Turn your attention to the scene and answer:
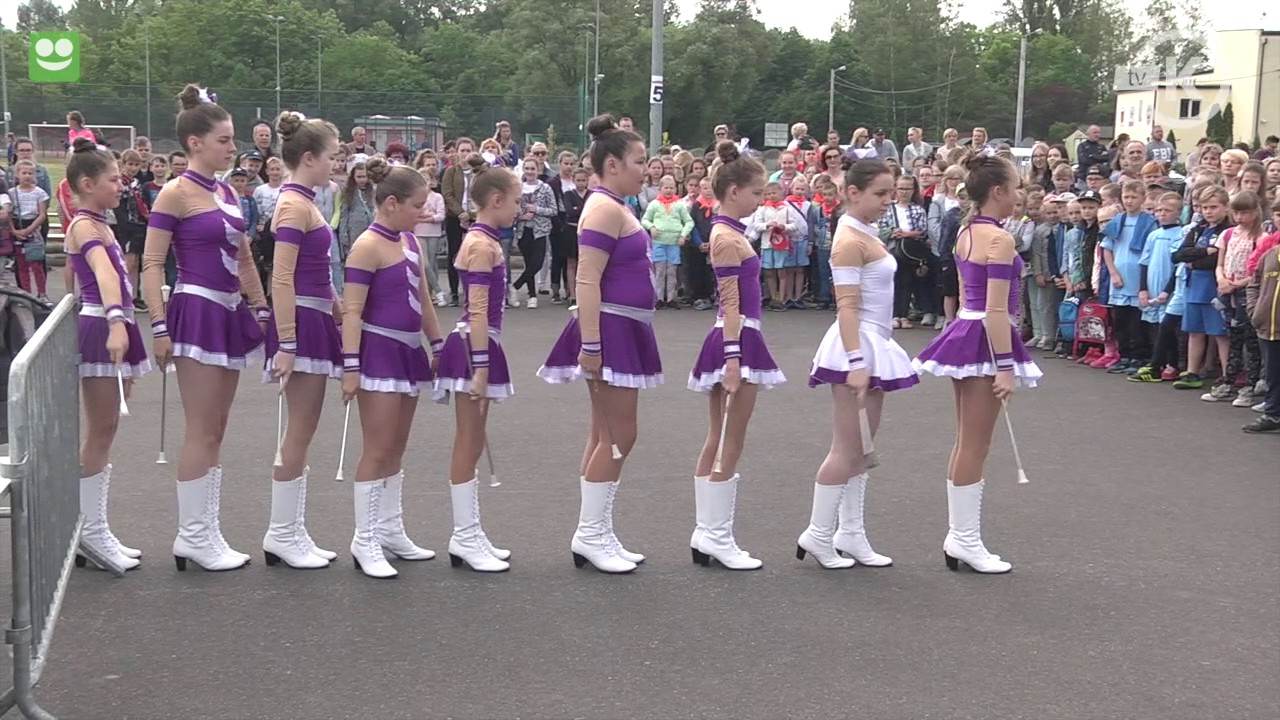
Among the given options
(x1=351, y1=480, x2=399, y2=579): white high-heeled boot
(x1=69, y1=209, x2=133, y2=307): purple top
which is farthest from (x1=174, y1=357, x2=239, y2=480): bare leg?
(x1=351, y1=480, x2=399, y2=579): white high-heeled boot

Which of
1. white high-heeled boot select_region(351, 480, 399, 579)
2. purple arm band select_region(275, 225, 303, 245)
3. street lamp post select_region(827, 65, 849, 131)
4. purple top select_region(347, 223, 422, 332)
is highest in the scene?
street lamp post select_region(827, 65, 849, 131)

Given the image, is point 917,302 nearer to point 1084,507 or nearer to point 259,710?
point 1084,507

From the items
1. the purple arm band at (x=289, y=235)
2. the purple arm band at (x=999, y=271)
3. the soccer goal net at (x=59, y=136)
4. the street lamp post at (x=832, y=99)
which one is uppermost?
the street lamp post at (x=832, y=99)

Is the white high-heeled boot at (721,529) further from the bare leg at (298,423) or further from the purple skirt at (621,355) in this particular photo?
the bare leg at (298,423)

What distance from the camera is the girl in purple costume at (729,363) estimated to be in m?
6.36

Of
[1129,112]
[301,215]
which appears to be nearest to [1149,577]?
[301,215]

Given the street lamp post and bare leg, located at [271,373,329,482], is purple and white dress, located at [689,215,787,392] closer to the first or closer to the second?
bare leg, located at [271,373,329,482]

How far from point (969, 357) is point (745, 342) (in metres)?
1.04

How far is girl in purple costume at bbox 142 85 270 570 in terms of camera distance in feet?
20.5

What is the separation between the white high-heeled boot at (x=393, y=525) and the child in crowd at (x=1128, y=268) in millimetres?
8797

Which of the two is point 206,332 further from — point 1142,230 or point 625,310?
point 1142,230

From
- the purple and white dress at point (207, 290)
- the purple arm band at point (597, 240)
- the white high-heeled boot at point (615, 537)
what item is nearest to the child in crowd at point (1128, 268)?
the white high-heeled boot at point (615, 537)

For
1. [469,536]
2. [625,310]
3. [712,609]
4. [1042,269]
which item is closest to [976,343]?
[625,310]

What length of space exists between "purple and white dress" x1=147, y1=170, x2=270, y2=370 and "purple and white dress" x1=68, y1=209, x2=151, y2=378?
0.29m
